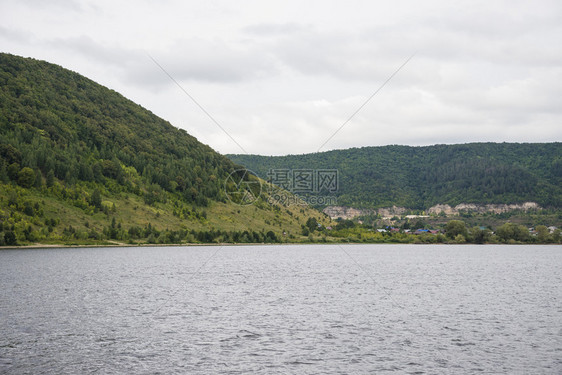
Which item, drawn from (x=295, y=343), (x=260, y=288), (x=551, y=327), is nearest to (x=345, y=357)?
(x=295, y=343)

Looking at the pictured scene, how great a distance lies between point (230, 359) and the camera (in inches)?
1352

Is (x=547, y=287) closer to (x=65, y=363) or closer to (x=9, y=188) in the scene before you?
(x=65, y=363)

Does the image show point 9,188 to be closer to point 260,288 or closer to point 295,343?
point 260,288

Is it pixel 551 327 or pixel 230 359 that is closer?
pixel 230 359

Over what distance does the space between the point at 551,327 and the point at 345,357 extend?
22587 mm

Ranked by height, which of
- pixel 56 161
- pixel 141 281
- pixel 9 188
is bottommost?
pixel 141 281

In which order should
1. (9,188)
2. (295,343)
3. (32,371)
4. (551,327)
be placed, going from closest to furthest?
1. (32,371)
2. (295,343)
3. (551,327)
4. (9,188)

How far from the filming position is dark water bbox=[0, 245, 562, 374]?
33.3 meters

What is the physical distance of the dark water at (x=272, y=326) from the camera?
3328cm

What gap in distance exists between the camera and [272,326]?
45.9 m

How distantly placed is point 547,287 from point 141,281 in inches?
2521

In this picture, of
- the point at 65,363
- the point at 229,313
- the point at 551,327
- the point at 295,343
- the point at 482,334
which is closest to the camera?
the point at 65,363

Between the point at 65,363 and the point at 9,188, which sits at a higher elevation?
the point at 9,188

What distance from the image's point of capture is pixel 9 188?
15300 centimetres
